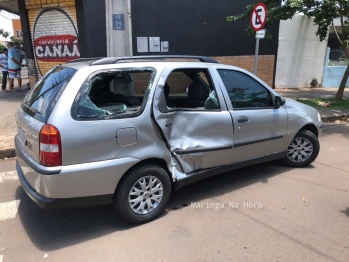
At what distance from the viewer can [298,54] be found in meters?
12.6

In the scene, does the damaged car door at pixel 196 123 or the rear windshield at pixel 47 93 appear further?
the damaged car door at pixel 196 123

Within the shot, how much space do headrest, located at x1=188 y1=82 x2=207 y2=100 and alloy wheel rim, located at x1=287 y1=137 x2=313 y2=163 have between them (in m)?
1.73

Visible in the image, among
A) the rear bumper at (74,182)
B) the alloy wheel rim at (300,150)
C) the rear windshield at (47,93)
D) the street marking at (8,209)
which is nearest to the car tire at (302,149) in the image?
the alloy wheel rim at (300,150)

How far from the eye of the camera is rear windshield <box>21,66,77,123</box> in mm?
2984

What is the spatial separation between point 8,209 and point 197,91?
2.66 meters

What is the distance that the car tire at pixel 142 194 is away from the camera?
318cm

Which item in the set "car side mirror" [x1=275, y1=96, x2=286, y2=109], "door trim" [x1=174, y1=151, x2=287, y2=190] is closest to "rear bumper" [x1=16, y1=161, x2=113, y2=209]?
"door trim" [x1=174, y1=151, x2=287, y2=190]

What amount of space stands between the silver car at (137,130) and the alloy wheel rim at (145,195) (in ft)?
0.03

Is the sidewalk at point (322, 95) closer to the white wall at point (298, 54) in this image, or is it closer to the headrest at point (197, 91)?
the white wall at point (298, 54)

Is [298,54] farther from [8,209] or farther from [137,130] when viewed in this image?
[8,209]

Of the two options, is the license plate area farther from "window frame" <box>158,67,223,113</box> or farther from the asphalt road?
"window frame" <box>158,67,223,113</box>

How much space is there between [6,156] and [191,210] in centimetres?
357

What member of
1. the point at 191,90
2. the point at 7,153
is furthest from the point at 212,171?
the point at 7,153

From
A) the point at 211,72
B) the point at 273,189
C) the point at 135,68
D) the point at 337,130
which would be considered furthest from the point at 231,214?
the point at 337,130
